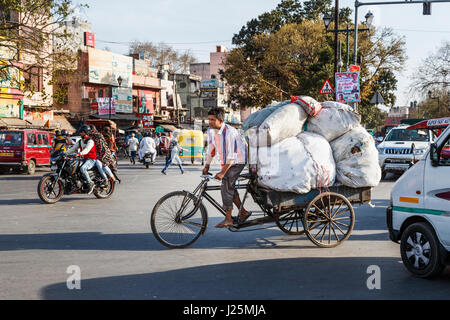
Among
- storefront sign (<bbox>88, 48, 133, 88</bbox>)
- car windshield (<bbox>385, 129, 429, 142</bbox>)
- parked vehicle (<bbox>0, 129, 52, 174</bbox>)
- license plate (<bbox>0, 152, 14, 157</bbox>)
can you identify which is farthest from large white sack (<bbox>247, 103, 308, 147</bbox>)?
storefront sign (<bbox>88, 48, 133, 88</bbox>)

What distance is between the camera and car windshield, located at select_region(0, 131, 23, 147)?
71.6ft

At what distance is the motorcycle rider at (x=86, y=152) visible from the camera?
12.1 meters

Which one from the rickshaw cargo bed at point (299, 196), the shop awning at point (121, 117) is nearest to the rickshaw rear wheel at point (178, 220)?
the rickshaw cargo bed at point (299, 196)

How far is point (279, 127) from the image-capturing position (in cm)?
679

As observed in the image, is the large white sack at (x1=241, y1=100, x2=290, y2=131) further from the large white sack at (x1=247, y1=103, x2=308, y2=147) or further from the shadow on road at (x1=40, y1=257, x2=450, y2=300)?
the shadow on road at (x1=40, y1=257, x2=450, y2=300)

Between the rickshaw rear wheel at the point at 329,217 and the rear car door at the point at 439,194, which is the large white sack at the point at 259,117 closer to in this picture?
the rickshaw rear wheel at the point at 329,217

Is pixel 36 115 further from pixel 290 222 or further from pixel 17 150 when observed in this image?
pixel 290 222

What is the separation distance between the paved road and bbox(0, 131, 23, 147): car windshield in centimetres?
1297

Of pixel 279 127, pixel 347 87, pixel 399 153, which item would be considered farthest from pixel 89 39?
pixel 279 127

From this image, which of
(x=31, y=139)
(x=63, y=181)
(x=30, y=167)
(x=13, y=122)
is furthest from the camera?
(x=13, y=122)

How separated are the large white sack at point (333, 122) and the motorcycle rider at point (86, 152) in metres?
6.52

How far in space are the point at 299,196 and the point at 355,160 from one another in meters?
0.99
